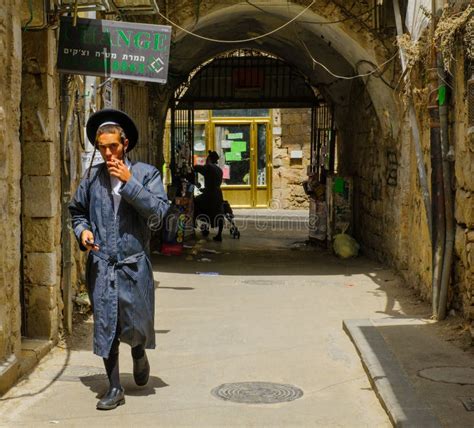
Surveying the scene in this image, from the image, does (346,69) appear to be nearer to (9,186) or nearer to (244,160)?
(9,186)

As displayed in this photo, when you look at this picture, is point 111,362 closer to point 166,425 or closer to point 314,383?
point 166,425

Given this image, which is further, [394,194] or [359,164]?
[359,164]

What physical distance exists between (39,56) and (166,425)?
124 inches

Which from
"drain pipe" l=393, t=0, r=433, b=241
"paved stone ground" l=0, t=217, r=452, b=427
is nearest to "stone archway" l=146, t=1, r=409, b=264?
"drain pipe" l=393, t=0, r=433, b=241

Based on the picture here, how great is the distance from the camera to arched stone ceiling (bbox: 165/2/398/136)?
37.4 ft

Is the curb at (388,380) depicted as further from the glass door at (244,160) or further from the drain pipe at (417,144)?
the glass door at (244,160)

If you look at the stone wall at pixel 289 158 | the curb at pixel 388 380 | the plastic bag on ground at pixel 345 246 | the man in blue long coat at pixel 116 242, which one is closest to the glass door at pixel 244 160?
the stone wall at pixel 289 158

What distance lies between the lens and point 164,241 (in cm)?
1380

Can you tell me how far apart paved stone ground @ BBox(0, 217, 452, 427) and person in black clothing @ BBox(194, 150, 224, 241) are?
4786 mm

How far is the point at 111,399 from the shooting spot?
533 cm

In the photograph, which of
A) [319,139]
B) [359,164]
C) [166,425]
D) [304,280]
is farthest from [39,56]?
[319,139]

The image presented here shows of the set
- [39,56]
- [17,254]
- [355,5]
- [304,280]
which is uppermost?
[355,5]

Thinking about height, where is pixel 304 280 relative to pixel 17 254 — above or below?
below

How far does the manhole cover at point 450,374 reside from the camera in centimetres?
588
